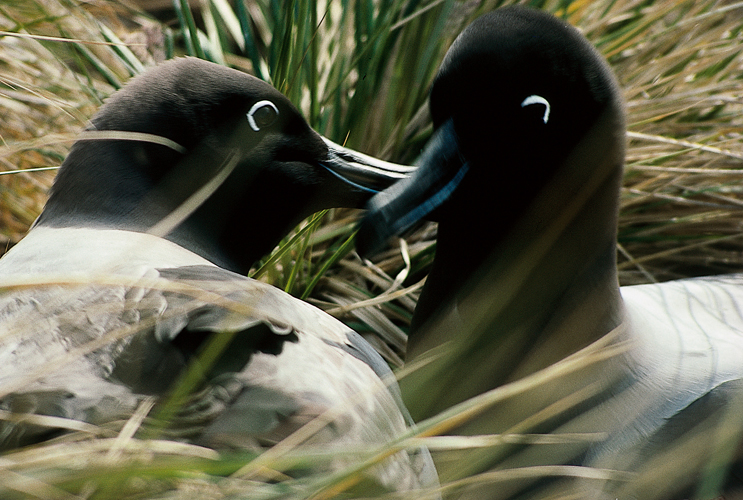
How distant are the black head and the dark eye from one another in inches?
14.0

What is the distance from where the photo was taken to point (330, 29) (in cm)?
354

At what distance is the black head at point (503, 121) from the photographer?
80.0 inches

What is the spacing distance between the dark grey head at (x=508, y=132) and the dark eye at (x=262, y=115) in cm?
36

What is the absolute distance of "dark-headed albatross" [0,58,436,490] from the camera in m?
1.38

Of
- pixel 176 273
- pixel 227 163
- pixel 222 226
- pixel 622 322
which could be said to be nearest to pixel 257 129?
pixel 227 163

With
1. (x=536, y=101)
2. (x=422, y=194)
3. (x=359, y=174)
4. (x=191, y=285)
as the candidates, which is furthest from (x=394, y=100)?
(x=191, y=285)

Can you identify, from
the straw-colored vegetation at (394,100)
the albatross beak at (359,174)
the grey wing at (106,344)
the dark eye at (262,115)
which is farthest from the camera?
the straw-colored vegetation at (394,100)

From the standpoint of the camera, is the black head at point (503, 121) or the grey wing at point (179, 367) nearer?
the grey wing at point (179, 367)

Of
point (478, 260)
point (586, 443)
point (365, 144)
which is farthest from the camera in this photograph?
point (365, 144)

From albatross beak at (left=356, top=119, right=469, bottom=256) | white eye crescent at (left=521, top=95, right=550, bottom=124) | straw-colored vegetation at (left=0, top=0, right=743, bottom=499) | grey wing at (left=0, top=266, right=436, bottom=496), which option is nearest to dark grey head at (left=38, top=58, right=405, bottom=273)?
albatross beak at (left=356, top=119, right=469, bottom=256)

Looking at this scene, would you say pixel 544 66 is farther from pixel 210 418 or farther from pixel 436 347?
pixel 210 418

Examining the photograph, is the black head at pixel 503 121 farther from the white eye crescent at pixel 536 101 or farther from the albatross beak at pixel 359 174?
the albatross beak at pixel 359 174

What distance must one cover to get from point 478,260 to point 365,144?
1115mm

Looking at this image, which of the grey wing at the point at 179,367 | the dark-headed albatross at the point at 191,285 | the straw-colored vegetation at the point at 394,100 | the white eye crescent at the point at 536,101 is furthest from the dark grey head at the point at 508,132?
the grey wing at the point at 179,367
